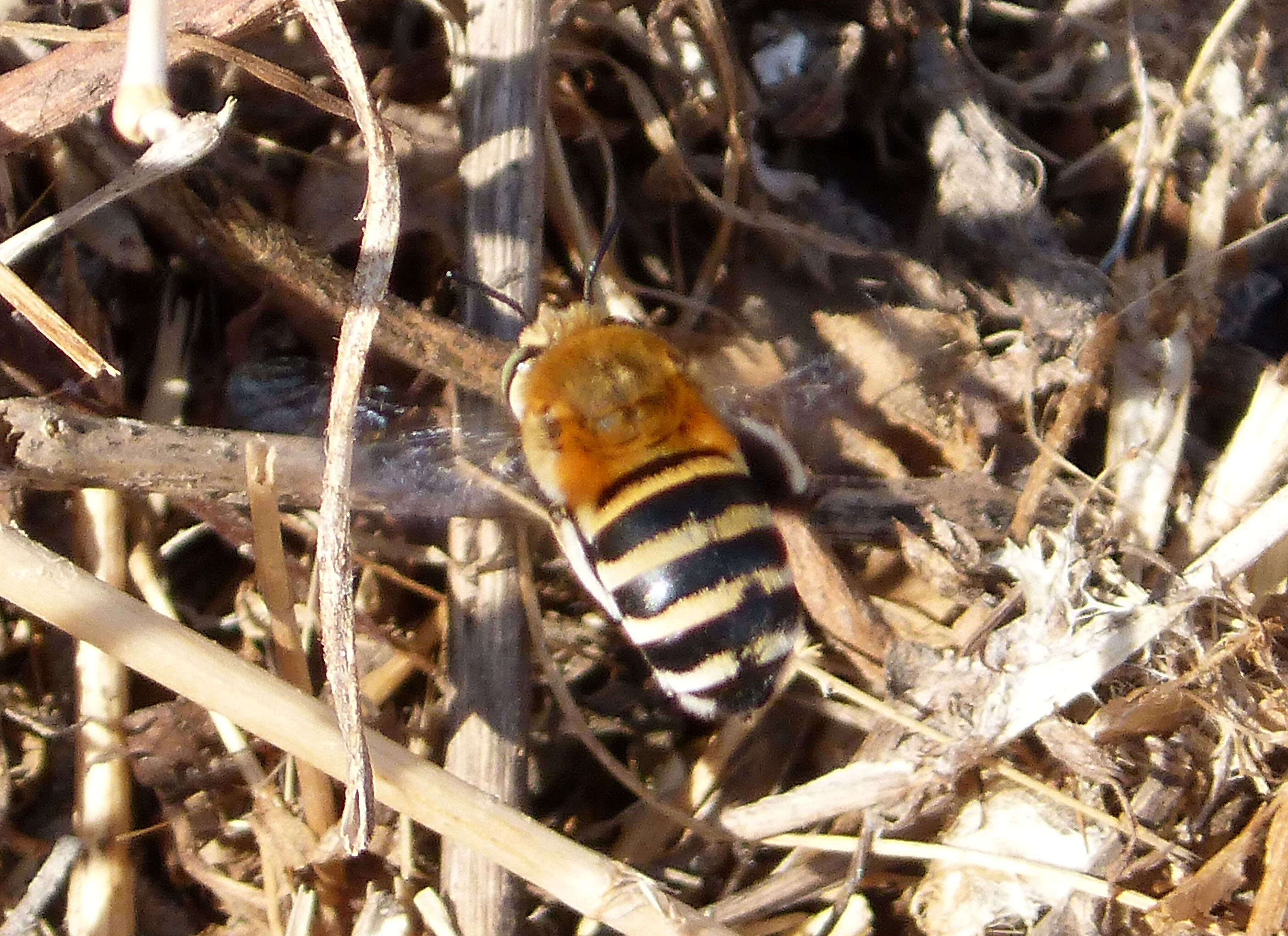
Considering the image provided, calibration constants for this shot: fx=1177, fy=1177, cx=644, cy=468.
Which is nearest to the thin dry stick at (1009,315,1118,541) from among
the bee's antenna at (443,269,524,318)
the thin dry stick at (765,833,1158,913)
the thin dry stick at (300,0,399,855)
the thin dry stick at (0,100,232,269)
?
the thin dry stick at (765,833,1158,913)

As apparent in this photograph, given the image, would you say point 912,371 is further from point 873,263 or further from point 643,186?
point 643,186

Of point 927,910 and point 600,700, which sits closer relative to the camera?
point 927,910

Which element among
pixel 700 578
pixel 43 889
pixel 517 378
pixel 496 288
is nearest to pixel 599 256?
pixel 496 288

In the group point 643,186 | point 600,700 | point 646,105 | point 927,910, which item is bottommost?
point 927,910

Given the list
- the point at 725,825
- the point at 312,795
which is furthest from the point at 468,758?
the point at 725,825

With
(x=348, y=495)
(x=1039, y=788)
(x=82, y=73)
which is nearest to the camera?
(x=348, y=495)

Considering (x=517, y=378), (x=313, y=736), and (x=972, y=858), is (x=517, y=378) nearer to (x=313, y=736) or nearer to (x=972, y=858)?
(x=313, y=736)
